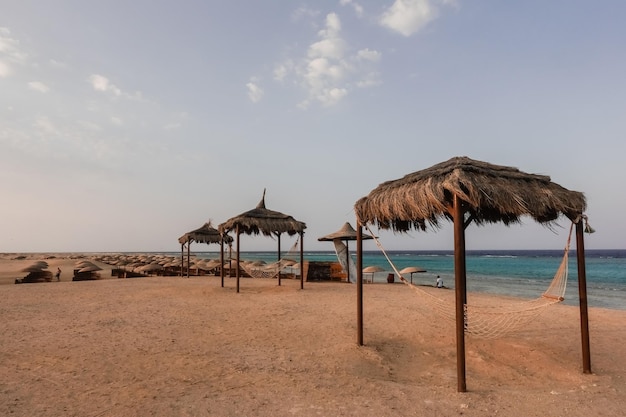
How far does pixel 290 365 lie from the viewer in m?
4.59

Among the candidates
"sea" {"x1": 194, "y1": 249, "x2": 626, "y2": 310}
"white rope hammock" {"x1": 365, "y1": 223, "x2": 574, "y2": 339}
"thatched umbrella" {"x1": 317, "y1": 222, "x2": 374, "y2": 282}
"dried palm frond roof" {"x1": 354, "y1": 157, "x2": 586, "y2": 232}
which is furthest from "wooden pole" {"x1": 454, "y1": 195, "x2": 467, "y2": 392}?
"thatched umbrella" {"x1": 317, "y1": 222, "x2": 374, "y2": 282}

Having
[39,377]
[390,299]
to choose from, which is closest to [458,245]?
[39,377]

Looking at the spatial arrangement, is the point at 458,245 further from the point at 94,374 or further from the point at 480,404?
the point at 94,374

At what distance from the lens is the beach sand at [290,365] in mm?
3379

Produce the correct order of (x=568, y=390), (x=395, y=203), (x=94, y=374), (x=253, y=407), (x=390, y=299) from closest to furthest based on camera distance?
(x=253, y=407), (x=568, y=390), (x=94, y=374), (x=395, y=203), (x=390, y=299)

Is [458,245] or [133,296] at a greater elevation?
[458,245]

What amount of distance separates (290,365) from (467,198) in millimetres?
2889

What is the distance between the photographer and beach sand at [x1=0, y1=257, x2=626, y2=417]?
3379 millimetres

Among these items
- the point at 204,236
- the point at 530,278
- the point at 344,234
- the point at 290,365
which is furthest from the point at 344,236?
the point at 530,278

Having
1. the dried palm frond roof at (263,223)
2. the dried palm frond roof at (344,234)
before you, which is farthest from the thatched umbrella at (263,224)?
the dried palm frond roof at (344,234)

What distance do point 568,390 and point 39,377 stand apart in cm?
568

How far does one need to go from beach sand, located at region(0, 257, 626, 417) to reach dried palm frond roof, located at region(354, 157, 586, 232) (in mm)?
1925

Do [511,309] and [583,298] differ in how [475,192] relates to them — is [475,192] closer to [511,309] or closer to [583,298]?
[583,298]

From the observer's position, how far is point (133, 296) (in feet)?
35.4
